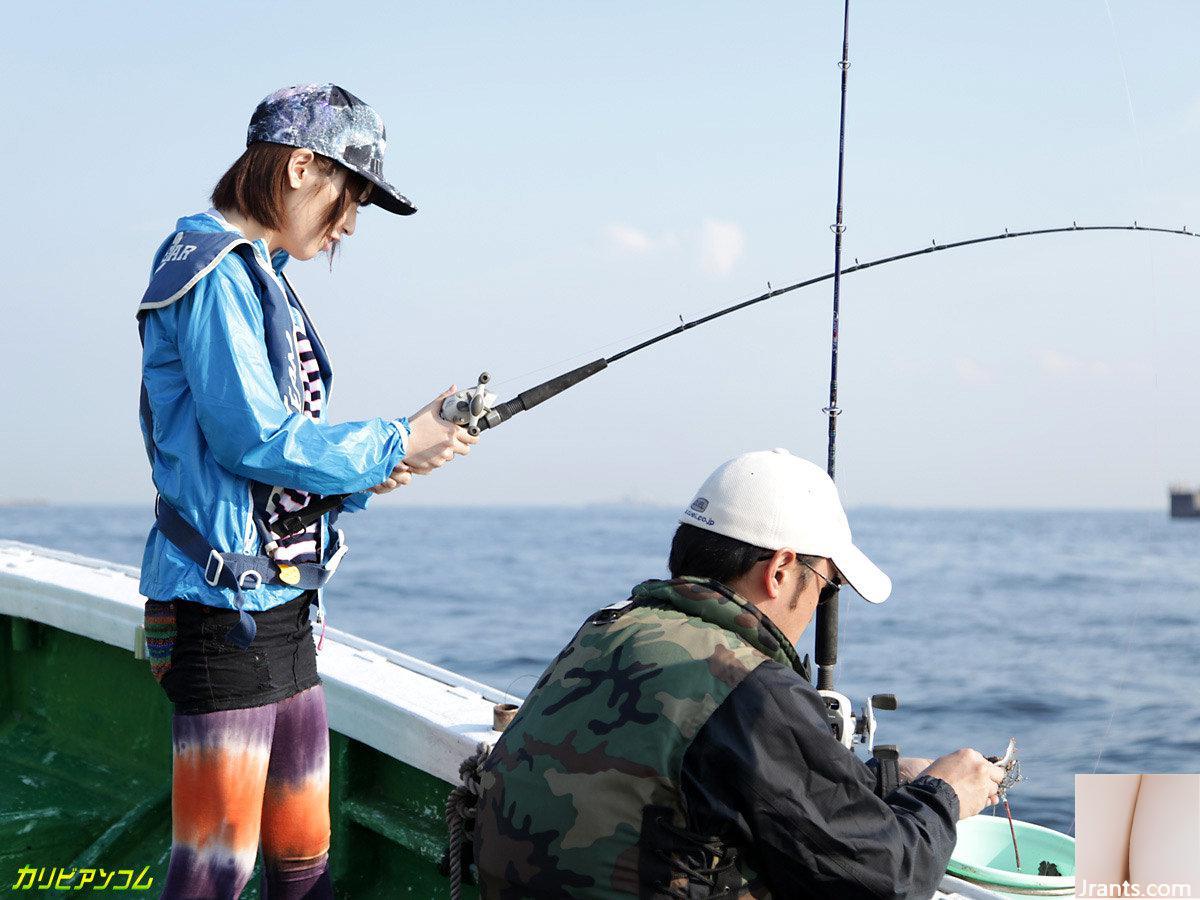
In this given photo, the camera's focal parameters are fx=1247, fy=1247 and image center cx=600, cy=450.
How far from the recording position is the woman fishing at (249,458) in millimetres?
1804

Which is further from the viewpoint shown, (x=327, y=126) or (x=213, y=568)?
(x=327, y=126)

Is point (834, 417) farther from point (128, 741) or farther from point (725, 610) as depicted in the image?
point (128, 741)

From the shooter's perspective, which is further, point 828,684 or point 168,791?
point 168,791

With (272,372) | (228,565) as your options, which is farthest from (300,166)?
(228,565)

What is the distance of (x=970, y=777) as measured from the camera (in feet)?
5.99

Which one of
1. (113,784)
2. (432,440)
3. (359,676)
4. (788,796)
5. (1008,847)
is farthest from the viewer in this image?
(113,784)

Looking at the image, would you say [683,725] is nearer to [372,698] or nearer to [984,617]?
[372,698]

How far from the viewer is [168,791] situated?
3238 mm

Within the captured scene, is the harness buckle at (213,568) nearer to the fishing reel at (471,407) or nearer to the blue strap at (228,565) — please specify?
the blue strap at (228,565)

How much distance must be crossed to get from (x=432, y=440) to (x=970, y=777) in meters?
0.97

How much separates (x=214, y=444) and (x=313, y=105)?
56 centimetres

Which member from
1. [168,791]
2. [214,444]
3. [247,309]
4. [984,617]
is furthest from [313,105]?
[984,617]

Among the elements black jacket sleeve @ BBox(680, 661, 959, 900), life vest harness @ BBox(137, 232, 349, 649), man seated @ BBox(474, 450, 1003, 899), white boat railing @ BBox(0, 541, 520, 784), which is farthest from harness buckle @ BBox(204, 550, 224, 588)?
white boat railing @ BBox(0, 541, 520, 784)

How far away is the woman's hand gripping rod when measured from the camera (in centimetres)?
192
